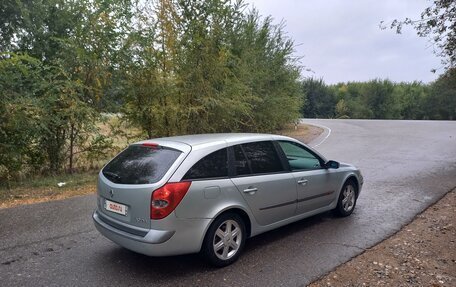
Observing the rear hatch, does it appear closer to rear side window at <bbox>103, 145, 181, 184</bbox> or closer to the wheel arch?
rear side window at <bbox>103, 145, 181, 184</bbox>

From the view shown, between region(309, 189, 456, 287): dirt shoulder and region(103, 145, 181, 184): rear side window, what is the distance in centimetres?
203

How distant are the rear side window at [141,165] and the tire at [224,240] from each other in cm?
86

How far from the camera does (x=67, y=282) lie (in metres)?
3.86

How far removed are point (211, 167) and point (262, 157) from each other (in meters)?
0.91

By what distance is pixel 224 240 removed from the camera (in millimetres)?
4270

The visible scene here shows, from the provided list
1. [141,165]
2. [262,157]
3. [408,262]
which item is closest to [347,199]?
[408,262]

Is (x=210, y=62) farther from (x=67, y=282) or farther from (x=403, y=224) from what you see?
(x=67, y=282)

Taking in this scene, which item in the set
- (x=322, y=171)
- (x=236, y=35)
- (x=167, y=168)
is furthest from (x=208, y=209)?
(x=236, y=35)

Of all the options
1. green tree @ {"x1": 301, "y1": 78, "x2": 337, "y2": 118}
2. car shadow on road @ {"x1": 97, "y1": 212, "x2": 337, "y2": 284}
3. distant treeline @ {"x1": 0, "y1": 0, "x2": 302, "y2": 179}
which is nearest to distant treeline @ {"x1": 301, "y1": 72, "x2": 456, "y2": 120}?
green tree @ {"x1": 301, "y1": 78, "x2": 337, "y2": 118}

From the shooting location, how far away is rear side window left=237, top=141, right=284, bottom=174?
474 cm

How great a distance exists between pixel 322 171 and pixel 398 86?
63.8 meters

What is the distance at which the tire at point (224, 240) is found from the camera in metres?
4.12

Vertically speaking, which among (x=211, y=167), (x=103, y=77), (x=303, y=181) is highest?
(x=103, y=77)

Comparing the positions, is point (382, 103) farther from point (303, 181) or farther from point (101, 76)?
point (303, 181)
